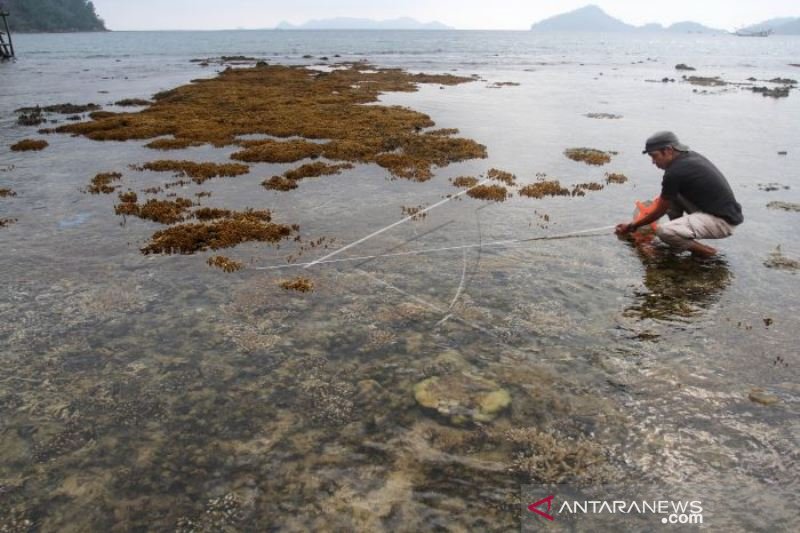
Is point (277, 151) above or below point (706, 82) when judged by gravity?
below

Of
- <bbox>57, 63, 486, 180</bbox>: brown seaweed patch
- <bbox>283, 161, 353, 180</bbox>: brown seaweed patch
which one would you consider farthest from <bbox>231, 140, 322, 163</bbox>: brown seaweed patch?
<bbox>283, 161, 353, 180</bbox>: brown seaweed patch

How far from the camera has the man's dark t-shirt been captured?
12.3 metres

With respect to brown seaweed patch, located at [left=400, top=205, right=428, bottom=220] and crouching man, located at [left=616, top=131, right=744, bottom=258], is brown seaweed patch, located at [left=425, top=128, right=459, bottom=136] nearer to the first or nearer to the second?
brown seaweed patch, located at [left=400, top=205, right=428, bottom=220]

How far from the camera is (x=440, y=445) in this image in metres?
6.65

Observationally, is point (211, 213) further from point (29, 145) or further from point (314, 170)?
point (29, 145)

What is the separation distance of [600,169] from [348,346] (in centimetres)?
1751

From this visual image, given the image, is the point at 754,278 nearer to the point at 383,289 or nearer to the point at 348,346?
the point at 383,289

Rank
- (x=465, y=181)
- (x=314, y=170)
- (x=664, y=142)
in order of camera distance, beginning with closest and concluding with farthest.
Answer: (x=664, y=142), (x=465, y=181), (x=314, y=170)

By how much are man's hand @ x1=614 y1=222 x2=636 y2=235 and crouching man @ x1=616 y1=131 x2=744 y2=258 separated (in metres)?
0.40

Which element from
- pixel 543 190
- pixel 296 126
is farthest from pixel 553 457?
pixel 296 126

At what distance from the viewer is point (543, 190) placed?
61.2 feet

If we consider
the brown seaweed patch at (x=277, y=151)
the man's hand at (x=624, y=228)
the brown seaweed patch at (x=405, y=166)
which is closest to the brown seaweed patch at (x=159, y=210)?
the brown seaweed patch at (x=277, y=151)

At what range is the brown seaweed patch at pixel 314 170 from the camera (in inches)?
810

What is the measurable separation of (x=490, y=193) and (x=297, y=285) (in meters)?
9.58
